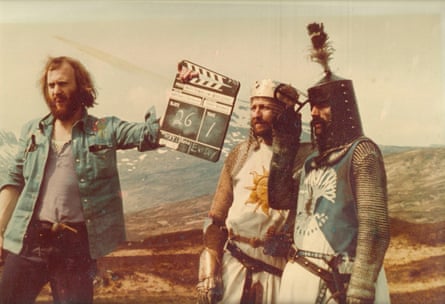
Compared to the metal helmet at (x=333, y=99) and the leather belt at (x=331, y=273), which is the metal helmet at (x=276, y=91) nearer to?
the metal helmet at (x=333, y=99)

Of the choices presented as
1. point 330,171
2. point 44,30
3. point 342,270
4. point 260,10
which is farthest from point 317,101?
point 44,30

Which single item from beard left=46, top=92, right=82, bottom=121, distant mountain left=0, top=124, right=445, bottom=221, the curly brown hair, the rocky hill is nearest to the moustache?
distant mountain left=0, top=124, right=445, bottom=221

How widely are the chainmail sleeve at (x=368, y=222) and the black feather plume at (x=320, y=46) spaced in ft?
2.33

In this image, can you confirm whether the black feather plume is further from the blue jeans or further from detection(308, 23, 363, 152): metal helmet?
the blue jeans

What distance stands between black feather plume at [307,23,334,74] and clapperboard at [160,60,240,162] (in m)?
0.63

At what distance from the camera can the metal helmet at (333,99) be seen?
4.71 meters

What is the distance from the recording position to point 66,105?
193 inches

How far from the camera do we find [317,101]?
4.77 metres

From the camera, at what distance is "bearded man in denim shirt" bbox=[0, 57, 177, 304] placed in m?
4.75

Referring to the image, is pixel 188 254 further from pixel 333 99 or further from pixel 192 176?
pixel 333 99

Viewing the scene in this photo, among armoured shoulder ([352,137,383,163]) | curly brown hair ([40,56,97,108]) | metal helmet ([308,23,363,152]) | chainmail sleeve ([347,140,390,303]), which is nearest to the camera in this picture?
chainmail sleeve ([347,140,390,303])

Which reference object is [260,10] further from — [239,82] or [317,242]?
[317,242]

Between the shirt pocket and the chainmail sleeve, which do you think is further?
the shirt pocket

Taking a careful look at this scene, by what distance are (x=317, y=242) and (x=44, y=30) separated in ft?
8.47
